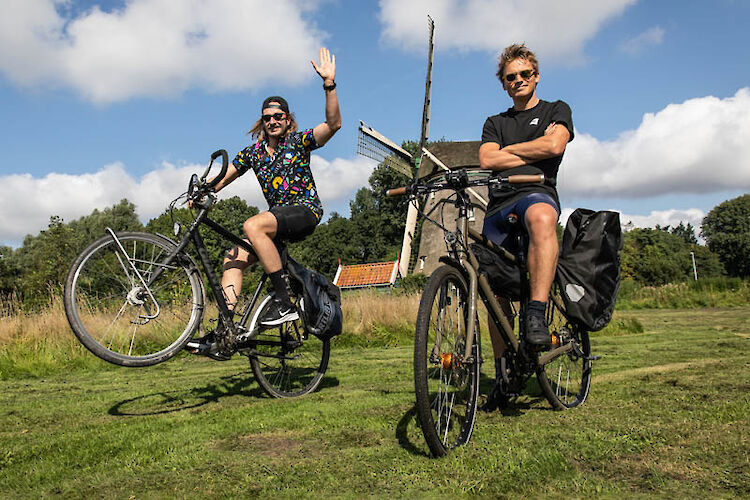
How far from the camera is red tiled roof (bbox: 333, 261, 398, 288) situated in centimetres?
4194

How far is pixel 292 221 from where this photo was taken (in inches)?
163

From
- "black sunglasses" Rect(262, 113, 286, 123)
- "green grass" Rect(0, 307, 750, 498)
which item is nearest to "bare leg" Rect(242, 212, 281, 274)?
"black sunglasses" Rect(262, 113, 286, 123)

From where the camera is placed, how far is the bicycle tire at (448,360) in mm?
2667

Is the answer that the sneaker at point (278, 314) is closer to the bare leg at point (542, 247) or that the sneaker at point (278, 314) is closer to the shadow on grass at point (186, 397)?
the shadow on grass at point (186, 397)

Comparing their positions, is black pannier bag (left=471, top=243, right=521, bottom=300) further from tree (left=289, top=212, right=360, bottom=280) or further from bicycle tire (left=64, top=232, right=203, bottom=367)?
tree (left=289, top=212, right=360, bottom=280)

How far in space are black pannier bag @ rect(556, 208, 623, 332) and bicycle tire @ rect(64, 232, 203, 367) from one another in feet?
8.20

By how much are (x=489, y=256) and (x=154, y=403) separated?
271 centimetres

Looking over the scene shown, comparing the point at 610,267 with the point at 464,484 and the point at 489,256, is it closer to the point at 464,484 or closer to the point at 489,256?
the point at 489,256

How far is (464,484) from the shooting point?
7.36 ft

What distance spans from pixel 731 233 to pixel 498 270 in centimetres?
9032

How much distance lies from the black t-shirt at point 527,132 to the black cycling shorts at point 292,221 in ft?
4.48

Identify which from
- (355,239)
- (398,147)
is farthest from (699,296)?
(355,239)

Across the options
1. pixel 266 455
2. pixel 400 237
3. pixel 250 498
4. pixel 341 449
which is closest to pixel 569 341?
pixel 341 449

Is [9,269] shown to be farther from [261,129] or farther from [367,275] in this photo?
[261,129]
